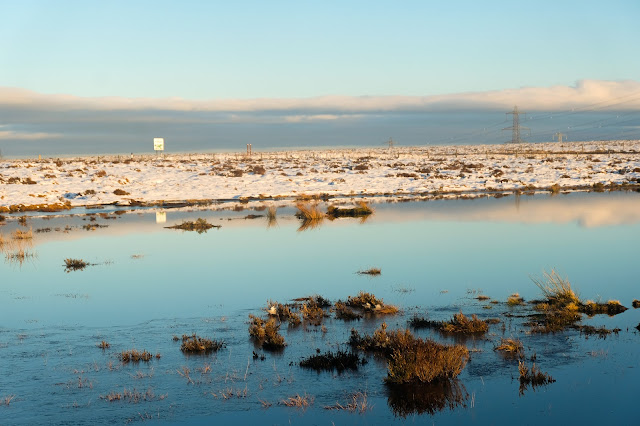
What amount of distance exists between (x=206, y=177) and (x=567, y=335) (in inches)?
1870

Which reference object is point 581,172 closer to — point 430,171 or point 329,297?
point 430,171

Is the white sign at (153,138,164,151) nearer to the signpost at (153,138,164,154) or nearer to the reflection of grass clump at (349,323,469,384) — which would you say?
the signpost at (153,138,164,154)

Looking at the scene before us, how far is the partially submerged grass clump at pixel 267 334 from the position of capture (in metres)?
11.7

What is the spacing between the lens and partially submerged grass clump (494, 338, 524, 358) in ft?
35.7

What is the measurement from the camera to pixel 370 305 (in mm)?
13828

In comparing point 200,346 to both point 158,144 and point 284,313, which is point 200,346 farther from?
point 158,144

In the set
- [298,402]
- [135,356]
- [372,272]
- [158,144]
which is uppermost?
[158,144]

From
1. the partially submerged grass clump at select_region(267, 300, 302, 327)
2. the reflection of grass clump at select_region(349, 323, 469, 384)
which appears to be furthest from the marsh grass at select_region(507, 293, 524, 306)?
the partially submerged grass clump at select_region(267, 300, 302, 327)

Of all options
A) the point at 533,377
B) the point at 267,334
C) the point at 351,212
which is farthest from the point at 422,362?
the point at 351,212

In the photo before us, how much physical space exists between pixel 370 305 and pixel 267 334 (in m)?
2.60

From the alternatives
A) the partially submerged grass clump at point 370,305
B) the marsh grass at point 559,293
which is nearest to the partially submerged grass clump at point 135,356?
the partially submerged grass clump at point 370,305

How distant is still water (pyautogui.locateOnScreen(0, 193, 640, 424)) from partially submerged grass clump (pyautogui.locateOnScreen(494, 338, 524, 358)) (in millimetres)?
194

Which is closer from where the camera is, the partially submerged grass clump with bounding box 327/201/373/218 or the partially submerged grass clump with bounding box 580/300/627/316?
the partially submerged grass clump with bounding box 580/300/627/316

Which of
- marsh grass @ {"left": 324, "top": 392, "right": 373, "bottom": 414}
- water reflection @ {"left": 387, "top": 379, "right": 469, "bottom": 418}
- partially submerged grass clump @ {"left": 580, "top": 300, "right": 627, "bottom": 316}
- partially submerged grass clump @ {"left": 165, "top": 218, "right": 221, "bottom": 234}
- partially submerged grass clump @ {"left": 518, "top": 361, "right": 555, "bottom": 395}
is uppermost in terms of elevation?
partially submerged grass clump @ {"left": 165, "top": 218, "right": 221, "bottom": 234}
